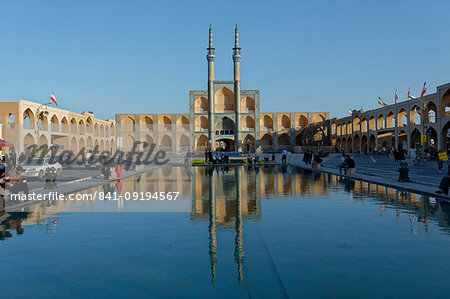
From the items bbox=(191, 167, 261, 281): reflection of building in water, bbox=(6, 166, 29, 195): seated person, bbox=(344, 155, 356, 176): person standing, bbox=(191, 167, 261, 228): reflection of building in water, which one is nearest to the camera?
bbox=(191, 167, 261, 281): reflection of building in water

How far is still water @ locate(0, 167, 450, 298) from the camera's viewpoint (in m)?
4.04

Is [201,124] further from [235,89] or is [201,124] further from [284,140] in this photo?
[284,140]

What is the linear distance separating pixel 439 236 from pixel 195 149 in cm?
5298

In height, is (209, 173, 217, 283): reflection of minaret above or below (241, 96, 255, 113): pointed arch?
below

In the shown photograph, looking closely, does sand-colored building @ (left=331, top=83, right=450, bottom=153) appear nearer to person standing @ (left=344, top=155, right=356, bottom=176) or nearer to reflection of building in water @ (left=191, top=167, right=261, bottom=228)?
person standing @ (left=344, top=155, right=356, bottom=176)

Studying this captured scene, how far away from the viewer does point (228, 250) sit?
17.7 ft

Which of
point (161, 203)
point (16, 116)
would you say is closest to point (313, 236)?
point (161, 203)

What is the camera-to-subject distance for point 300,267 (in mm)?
4609

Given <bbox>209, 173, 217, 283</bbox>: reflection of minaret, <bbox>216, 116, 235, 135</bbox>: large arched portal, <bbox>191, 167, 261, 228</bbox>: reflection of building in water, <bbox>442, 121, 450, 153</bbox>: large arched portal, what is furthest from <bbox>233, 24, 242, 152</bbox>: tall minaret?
<bbox>209, 173, 217, 283</bbox>: reflection of minaret

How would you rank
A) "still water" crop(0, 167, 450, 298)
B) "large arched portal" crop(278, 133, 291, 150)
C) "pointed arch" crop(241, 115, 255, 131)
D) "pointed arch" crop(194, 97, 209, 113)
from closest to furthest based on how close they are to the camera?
"still water" crop(0, 167, 450, 298) < "pointed arch" crop(194, 97, 209, 113) < "pointed arch" crop(241, 115, 255, 131) < "large arched portal" crop(278, 133, 291, 150)

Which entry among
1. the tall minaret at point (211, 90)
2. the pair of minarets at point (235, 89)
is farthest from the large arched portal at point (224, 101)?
the tall minaret at point (211, 90)

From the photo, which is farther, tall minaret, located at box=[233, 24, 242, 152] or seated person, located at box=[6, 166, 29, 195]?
tall minaret, located at box=[233, 24, 242, 152]

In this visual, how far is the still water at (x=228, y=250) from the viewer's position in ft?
13.2

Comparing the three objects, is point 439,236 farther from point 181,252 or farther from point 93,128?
point 93,128
